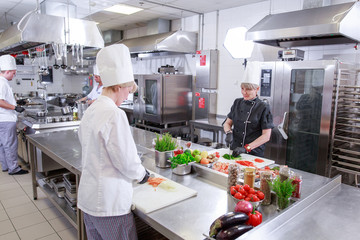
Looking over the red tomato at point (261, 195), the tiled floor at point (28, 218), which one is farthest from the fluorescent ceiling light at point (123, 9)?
the red tomato at point (261, 195)

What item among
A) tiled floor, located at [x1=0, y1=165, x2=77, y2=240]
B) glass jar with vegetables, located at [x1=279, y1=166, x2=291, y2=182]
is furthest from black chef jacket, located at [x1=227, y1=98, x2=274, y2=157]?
tiled floor, located at [x1=0, y1=165, x2=77, y2=240]

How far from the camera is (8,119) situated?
447cm

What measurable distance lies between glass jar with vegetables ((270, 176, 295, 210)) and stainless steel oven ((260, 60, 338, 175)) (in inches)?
80.4

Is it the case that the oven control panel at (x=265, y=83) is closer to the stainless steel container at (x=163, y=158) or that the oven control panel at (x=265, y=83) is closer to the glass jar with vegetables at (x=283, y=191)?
the stainless steel container at (x=163, y=158)

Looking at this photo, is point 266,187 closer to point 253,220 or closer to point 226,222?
point 253,220

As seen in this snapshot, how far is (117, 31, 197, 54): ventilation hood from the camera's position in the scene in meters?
5.15

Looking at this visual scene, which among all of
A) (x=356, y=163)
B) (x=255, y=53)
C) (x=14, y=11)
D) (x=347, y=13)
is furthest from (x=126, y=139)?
(x=14, y=11)

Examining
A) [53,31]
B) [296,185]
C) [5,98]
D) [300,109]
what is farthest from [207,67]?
[296,185]

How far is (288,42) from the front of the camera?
3.83m

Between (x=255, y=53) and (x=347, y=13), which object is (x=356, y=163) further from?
(x=255, y=53)

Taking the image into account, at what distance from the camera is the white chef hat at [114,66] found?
1.58m

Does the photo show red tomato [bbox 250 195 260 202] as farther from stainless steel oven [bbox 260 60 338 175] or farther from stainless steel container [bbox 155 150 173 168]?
stainless steel oven [bbox 260 60 338 175]

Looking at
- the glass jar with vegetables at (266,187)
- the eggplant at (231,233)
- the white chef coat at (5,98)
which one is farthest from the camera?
the white chef coat at (5,98)

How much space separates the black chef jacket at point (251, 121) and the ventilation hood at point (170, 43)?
2623 millimetres
